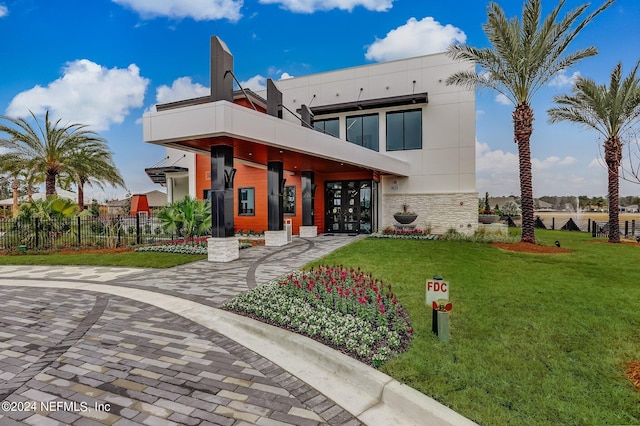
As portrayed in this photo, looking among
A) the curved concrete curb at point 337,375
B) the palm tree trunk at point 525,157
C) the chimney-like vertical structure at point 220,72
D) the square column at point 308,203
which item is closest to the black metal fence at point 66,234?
the square column at point 308,203

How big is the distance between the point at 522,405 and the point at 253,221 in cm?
1922

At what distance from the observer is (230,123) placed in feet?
31.4

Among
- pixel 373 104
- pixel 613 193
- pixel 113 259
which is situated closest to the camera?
pixel 113 259

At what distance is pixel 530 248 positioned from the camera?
518 inches

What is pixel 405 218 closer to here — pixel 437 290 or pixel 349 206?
pixel 349 206

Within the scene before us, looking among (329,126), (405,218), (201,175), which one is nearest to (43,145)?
(201,175)

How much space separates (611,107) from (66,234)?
89.6 feet

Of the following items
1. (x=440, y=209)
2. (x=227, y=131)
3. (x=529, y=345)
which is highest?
(x=227, y=131)

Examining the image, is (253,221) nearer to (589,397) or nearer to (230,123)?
(230,123)

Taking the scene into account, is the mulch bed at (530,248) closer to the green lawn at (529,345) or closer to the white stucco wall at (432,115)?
the green lawn at (529,345)

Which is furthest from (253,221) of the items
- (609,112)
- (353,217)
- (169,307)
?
(609,112)

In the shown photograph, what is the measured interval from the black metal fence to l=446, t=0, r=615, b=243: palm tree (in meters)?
17.9

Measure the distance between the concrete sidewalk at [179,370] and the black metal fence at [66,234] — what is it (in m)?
9.30

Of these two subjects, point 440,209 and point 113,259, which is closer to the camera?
point 113,259
